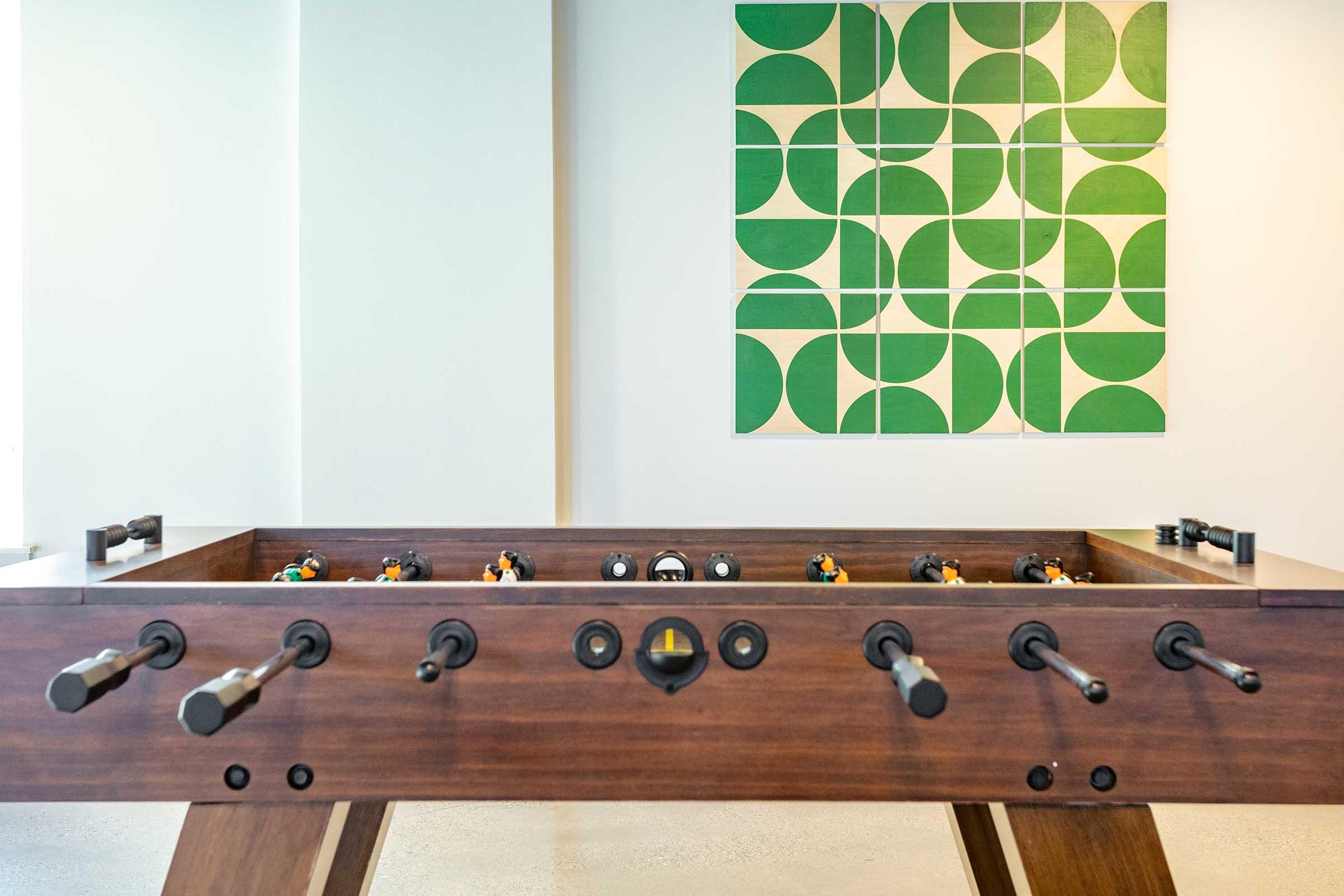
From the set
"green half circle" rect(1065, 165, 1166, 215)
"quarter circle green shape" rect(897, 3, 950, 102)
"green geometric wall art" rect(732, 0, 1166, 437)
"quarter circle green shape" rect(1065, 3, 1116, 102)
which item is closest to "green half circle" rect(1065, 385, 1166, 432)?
"green geometric wall art" rect(732, 0, 1166, 437)

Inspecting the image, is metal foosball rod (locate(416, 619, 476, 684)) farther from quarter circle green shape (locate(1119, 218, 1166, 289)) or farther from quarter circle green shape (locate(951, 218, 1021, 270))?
quarter circle green shape (locate(1119, 218, 1166, 289))

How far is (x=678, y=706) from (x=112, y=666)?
66 cm

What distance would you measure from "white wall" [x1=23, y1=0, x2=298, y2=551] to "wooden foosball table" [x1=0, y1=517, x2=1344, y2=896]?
6.32ft

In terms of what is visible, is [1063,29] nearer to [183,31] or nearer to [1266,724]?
[1266,724]

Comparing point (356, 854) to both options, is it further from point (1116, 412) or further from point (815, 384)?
point (1116, 412)

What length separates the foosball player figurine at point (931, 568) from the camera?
1.56 metres

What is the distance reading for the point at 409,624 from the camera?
108cm

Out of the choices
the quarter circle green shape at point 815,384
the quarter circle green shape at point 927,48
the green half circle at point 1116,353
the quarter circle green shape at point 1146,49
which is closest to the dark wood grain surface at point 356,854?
the quarter circle green shape at point 815,384

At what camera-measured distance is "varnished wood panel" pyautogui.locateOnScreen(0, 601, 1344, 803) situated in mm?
1052

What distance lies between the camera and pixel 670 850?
2271mm

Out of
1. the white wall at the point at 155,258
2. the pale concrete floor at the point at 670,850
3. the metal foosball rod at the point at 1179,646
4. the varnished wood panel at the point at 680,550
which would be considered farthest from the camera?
the white wall at the point at 155,258

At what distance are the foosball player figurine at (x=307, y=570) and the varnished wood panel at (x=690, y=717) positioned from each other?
436mm

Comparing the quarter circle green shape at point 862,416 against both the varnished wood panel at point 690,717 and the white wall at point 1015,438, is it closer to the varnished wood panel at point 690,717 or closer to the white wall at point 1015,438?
the white wall at point 1015,438

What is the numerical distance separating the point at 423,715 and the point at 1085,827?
87 cm
